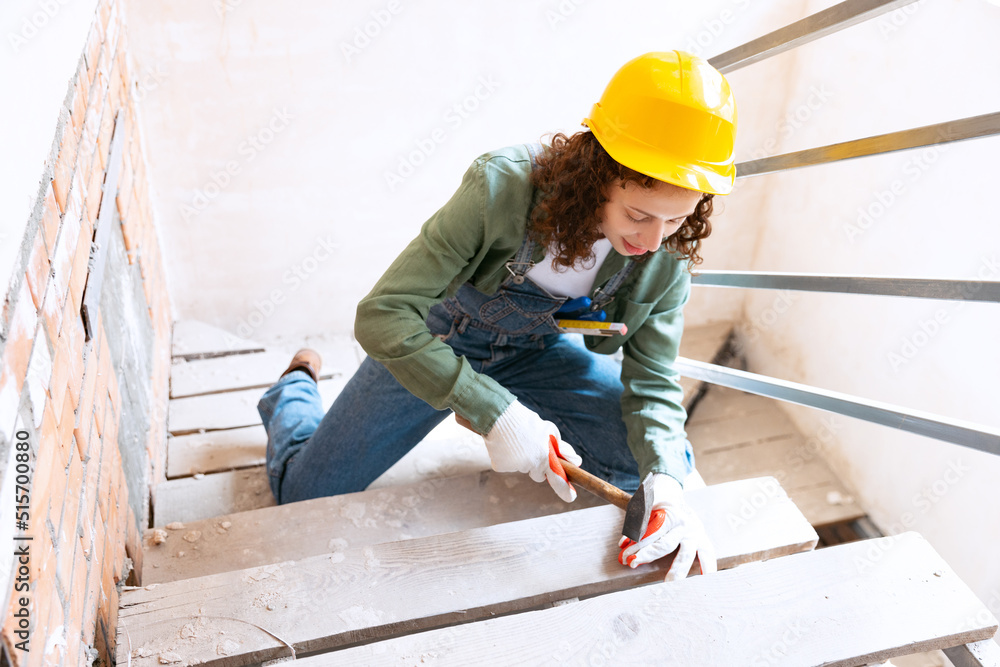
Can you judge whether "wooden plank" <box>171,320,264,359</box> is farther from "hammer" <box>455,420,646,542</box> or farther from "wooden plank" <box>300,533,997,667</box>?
"wooden plank" <box>300,533,997,667</box>

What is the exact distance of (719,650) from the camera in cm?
110

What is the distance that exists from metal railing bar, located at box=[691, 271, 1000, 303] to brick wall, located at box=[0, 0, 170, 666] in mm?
1211

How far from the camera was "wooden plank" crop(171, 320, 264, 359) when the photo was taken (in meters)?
2.63

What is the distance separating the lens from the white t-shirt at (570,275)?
5.13 ft

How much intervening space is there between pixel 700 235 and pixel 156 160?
184 cm

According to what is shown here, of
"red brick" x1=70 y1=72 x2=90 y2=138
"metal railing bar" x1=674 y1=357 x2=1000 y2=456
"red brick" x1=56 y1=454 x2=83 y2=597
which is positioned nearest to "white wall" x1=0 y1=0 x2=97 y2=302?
"red brick" x1=70 y1=72 x2=90 y2=138

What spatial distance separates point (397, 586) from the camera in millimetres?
1244

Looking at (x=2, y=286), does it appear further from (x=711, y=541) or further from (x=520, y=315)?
(x=711, y=541)

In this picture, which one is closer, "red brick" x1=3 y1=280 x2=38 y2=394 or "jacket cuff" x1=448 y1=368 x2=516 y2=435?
"red brick" x1=3 y1=280 x2=38 y2=394

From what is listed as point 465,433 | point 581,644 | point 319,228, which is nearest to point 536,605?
point 581,644

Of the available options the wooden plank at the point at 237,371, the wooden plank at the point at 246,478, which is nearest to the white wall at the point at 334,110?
the wooden plank at the point at 237,371

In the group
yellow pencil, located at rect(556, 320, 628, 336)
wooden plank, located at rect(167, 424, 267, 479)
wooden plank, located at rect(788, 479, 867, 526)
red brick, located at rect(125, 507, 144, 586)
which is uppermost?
yellow pencil, located at rect(556, 320, 628, 336)

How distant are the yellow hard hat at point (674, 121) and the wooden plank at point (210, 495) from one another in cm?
132

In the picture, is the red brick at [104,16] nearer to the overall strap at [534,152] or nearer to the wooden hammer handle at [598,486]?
the overall strap at [534,152]
